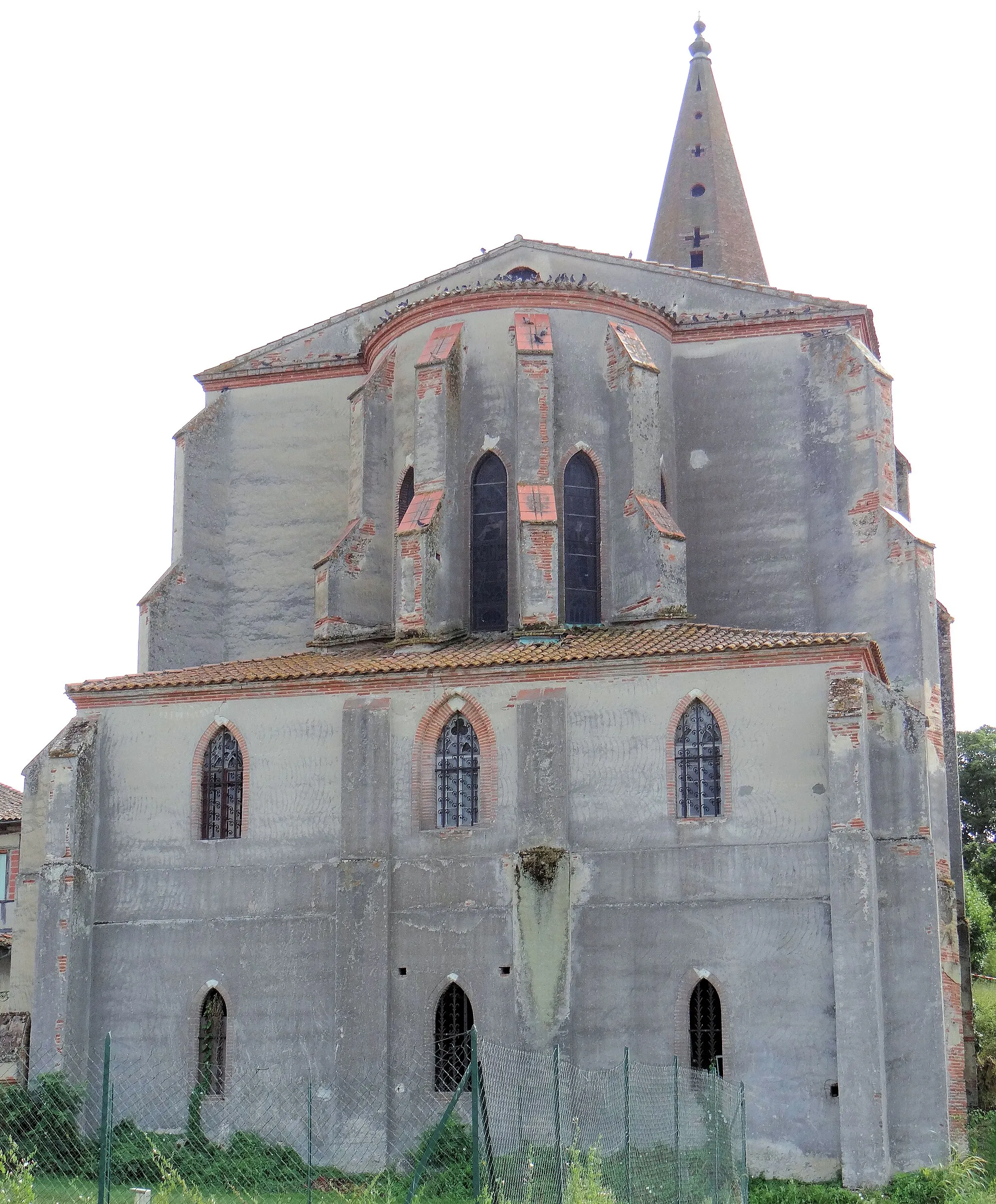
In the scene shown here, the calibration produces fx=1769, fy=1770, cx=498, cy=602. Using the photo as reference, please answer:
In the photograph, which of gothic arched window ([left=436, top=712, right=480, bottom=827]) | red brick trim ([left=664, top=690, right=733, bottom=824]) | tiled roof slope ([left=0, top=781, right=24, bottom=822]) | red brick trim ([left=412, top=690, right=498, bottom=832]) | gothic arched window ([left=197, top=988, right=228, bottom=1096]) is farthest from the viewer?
tiled roof slope ([left=0, top=781, right=24, bottom=822])

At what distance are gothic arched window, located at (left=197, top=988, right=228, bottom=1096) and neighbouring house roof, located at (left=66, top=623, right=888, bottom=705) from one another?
5635mm

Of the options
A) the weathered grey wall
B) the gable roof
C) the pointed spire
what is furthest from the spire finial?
the weathered grey wall

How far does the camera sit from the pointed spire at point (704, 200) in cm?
4966

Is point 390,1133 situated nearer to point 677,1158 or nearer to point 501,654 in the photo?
point 501,654

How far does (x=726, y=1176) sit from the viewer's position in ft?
74.4

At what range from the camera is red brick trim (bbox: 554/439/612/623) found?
34.9 meters

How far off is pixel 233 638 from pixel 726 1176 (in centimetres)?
1942

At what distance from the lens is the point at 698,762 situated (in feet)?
97.8

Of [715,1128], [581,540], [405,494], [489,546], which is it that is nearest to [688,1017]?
[715,1128]

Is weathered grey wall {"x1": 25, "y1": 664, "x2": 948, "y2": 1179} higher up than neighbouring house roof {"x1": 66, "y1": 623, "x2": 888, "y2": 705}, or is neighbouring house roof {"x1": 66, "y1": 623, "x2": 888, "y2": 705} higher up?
neighbouring house roof {"x1": 66, "y1": 623, "x2": 888, "y2": 705}

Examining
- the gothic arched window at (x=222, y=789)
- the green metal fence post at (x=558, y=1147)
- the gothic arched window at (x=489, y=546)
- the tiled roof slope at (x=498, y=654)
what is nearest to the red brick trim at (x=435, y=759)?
the tiled roof slope at (x=498, y=654)

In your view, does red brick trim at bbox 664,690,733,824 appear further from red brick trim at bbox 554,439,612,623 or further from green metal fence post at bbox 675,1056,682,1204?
green metal fence post at bbox 675,1056,682,1204

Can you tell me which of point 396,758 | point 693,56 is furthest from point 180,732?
point 693,56

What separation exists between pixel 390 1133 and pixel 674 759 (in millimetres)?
7753
